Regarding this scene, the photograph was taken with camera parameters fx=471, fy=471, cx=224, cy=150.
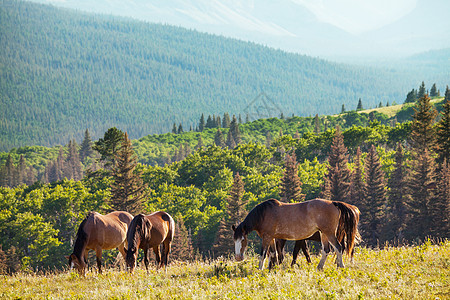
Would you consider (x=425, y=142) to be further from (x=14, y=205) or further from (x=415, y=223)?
(x=14, y=205)

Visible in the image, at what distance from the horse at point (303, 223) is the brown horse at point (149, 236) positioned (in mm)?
4029

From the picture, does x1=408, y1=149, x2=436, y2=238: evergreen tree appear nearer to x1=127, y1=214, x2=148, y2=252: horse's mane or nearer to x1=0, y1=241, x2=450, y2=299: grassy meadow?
x1=0, y1=241, x2=450, y2=299: grassy meadow

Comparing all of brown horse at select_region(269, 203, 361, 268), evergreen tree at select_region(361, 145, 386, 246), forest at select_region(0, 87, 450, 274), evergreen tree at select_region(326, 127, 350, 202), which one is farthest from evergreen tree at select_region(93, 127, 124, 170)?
brown horse at select_region(269, 203, 361, 268)

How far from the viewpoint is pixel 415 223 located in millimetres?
72625

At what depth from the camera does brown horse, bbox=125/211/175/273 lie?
17.9 metres

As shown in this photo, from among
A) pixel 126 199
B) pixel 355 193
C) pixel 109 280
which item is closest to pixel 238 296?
pixel 109 280

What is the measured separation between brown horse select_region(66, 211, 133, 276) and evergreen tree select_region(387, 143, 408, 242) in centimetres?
6768

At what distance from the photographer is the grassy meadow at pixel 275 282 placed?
1227 centimetres

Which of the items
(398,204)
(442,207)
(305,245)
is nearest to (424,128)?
(398,204)

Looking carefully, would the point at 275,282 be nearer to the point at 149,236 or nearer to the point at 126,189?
the point at 149,236

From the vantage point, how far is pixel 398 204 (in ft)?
296

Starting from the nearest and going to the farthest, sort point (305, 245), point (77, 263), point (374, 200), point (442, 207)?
point (305, 245) < point (77, 263) < point (442, 207) < point (374, 200)

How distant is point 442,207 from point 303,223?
194ft

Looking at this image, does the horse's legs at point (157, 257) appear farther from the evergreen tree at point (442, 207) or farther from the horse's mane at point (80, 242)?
the evergreen tree at point (442, 207)
